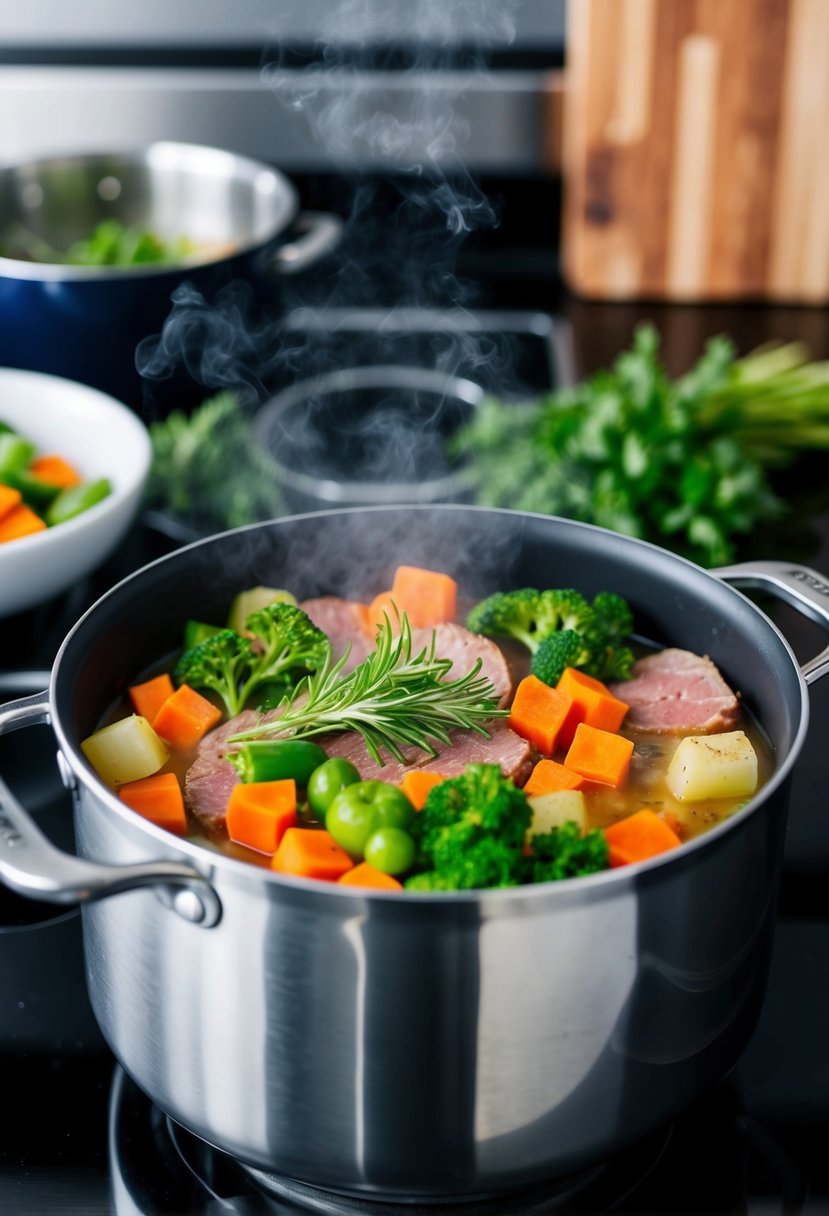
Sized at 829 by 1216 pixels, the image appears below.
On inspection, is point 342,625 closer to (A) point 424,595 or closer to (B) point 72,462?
(A) point 424,595

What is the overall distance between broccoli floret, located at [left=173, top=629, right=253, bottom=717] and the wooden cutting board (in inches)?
67.7

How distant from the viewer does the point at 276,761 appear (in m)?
1.30

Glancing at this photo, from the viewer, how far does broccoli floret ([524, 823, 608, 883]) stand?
110 centimetres

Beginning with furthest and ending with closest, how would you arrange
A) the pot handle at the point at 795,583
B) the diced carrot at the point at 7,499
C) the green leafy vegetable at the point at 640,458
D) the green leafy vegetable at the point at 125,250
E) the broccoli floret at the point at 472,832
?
the green leafy vegetable at the point at 125,250, the green leafy vegetable at the point at 640,458, the diced carrot at the point at 7,499, the pot handle at the point at 795,583, the broccoli floret at the point at 472,832

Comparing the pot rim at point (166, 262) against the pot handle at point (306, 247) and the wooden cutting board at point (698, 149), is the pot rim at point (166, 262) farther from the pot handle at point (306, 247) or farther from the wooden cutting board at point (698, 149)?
the wooden cutting board at point (698, 149)

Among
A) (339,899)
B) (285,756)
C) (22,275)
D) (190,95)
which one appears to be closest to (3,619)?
(22,275)

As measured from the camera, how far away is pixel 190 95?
289 cm

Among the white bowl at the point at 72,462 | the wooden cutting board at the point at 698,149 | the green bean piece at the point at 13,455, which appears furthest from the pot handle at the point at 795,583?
the wooden cutting board at the point at 698,149

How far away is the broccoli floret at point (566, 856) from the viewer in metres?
1.10

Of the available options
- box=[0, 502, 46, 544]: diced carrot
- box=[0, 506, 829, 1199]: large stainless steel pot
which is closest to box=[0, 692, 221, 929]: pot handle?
box=[0, 506, 829, 1199]: large stainless steel pot

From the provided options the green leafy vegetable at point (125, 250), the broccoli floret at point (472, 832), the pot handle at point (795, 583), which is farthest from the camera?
→ the green leafy vegetable at point (125, 250)

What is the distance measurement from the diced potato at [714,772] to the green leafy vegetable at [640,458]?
72 cm

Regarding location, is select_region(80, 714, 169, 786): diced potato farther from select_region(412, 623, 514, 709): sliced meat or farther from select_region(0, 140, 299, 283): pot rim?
select_region(0, 140, 299, 283): pot rim

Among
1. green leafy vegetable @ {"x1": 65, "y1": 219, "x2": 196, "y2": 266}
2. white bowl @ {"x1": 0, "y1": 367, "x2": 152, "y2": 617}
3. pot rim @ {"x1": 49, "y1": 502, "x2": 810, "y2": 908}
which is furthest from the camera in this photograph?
Result: green leafy vegetable @ {"x1": 65, "y1": 219, "x2": 196, "y2": 266}
